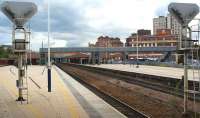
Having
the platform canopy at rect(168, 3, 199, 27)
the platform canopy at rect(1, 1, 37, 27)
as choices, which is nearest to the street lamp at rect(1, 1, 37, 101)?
the platform canopy at rect(1, 1, 37, 27)

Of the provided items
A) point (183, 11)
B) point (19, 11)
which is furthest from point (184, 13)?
point (19, 11)

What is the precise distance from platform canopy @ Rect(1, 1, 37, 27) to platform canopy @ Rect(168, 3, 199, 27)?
751cm

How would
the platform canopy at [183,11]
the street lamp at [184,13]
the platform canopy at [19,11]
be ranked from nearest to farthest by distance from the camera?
the street lamp at [184,13] → the platform canopy at [183,11] → the platform canopy at [19,11]

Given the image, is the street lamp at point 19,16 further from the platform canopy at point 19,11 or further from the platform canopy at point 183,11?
the platform canopy at point 183,11

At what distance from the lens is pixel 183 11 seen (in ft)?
55.3

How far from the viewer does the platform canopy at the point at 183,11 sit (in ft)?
55.0

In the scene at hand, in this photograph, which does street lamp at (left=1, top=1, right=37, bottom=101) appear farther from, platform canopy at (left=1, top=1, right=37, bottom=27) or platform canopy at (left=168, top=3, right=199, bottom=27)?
platform canopy at (left=168, top=3, right=199, bottom=27)

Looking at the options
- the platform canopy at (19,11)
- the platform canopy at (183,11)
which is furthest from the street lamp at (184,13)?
the platform canopy at (19,11)

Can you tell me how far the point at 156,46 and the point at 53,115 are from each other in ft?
445

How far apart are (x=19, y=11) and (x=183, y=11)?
8364mm

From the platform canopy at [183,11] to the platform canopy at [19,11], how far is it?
7.51 m

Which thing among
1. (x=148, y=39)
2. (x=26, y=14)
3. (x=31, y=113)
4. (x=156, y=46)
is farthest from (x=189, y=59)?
(x=148, y=39)

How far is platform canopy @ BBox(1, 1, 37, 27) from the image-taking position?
832 inches

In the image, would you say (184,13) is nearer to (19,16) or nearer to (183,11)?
(183,11)
